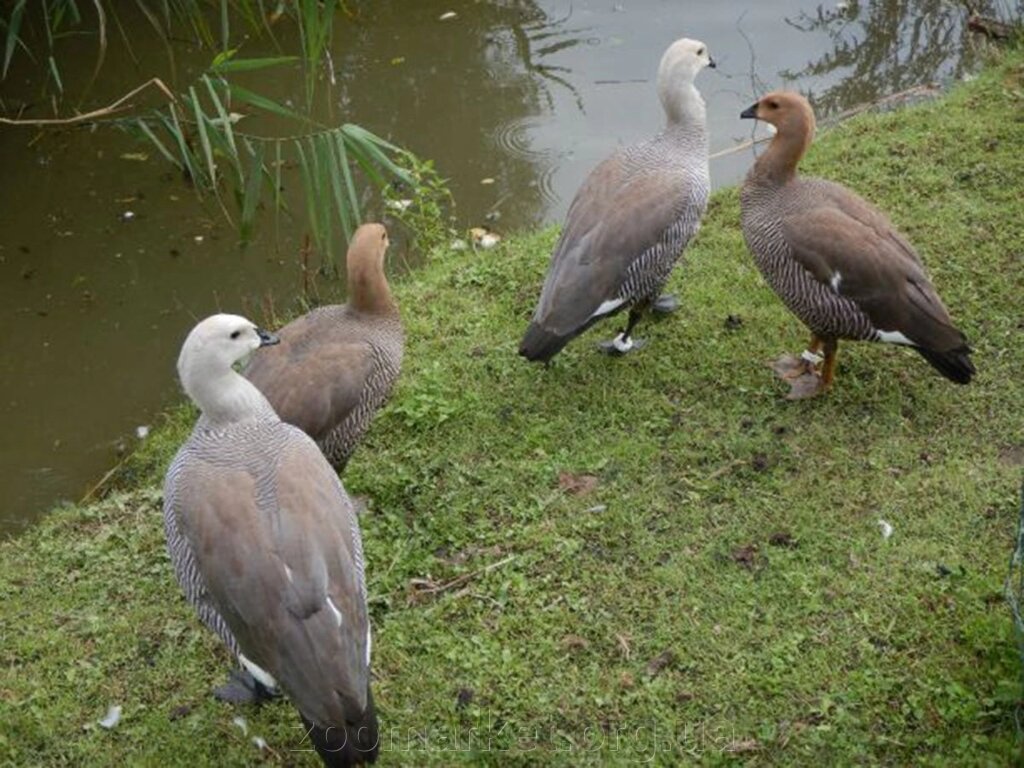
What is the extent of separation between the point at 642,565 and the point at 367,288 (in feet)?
5.21

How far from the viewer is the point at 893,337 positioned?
17.5ft

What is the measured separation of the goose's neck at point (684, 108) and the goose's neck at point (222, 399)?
2718mm

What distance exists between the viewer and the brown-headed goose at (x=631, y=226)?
5609 millimetres

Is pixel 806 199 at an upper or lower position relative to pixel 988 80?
upper

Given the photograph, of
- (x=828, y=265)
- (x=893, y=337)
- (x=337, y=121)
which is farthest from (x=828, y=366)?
(x=337, y=121)

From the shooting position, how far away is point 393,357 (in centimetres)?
522

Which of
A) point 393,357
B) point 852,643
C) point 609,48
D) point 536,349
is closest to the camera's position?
point 852,643

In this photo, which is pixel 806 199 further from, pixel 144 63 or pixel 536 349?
pixel 144 63

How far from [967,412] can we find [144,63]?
688 centimetres

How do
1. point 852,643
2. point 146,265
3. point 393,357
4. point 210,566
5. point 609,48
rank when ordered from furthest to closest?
point 609,48, point 146,265, point 393,357, point 852,643, point 210,566

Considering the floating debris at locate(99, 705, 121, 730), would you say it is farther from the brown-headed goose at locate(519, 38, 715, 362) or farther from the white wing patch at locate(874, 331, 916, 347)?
the white wing patch at locate(874, 331, 916, 347)

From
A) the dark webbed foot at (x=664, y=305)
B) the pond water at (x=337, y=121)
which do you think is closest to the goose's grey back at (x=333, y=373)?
the dark webbed foot at (x=664, y=305)

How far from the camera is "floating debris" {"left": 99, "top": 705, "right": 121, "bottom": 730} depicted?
14.3 feet

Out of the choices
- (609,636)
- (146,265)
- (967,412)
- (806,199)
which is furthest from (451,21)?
(609,636)
